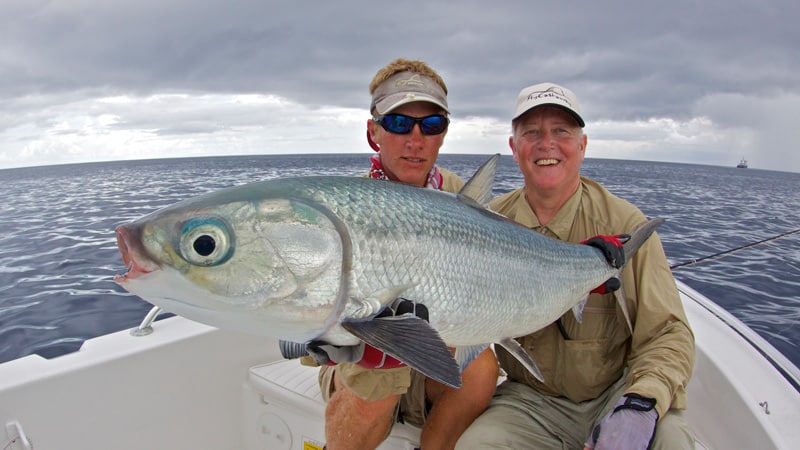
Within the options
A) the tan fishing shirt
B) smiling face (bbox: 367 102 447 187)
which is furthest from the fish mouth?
the tan fishing shirt

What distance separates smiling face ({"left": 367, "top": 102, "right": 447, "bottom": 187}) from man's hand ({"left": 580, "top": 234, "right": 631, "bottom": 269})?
1.17 meters

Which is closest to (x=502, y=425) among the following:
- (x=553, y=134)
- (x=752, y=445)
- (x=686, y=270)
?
(x=752, y=445)

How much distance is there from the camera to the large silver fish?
4.75ft

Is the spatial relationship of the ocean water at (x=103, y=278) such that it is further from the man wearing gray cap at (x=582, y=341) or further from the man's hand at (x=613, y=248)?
the man's hand at (x=613, y=248)

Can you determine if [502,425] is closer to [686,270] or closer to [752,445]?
[752,445]

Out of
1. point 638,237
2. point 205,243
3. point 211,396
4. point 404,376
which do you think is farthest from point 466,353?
point 211,396

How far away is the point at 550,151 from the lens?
2.96 metres

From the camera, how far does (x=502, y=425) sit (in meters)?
2.59

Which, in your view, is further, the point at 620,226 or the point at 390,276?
the point at 620,226

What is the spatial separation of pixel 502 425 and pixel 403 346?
1.37m

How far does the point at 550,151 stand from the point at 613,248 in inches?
29.7

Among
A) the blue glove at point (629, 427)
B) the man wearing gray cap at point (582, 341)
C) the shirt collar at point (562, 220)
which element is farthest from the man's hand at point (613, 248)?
the blue glove at point (629, 427)

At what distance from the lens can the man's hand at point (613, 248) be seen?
2.50 meters

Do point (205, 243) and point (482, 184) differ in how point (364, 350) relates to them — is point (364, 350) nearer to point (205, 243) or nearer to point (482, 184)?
point (205, 243)
